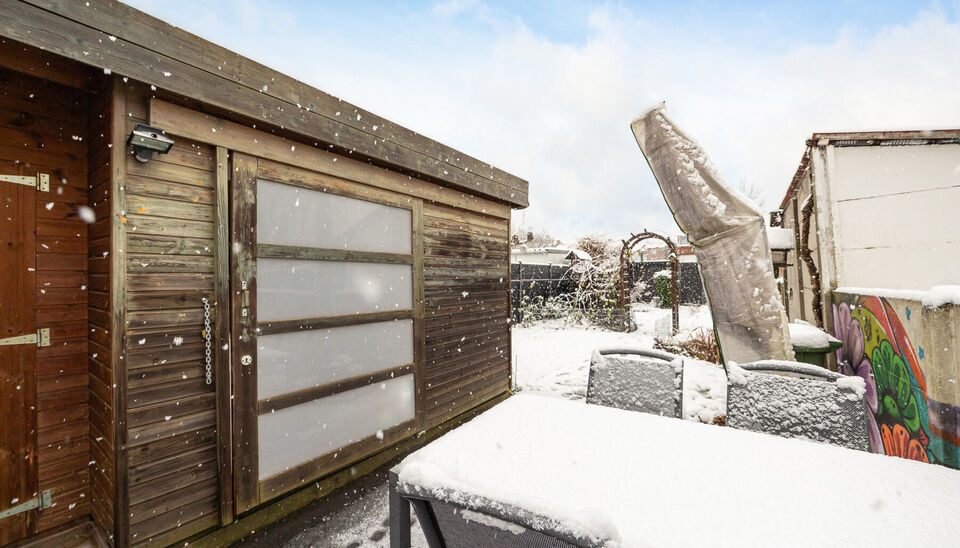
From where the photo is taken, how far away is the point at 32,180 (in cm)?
201

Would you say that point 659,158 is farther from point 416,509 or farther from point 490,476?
point 416,509

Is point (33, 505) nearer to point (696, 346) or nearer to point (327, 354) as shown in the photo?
point (327, 354)

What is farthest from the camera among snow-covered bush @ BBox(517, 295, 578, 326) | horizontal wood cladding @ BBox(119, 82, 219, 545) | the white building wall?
snow-covered bush @ BBox(517, 295, 578, 326)

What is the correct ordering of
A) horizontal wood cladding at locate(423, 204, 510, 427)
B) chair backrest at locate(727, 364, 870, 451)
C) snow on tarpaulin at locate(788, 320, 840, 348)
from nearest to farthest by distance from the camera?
chair backrest at locate(727, 364, 870, 451) < snow on tarpaulin at locate(788, 320, 840, 348) < horizontal wood cladding at locate(423, 204, 510, 427)

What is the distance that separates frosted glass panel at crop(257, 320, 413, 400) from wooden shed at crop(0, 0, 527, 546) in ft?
0.05

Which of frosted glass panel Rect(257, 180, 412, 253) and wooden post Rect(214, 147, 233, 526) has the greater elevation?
frosted glass panel Rect(257, 180, 412, 253)

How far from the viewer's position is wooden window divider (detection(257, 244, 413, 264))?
238cm

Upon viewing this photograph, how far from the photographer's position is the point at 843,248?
13.7ft

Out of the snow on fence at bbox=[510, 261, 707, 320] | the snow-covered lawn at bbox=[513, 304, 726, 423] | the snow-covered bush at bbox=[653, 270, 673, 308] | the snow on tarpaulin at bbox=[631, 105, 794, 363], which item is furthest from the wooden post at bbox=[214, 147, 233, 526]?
the snow-covered bush at bbox=[653, 270, 673, 308]

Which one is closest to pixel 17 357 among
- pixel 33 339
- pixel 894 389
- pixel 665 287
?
pixel 33 339

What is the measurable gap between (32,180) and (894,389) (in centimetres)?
577

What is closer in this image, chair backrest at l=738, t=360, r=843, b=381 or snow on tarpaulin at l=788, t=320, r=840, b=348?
chair backrest at l=738, t=360, r=843, b=381

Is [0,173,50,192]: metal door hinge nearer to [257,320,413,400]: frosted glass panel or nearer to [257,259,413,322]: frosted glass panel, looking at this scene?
[257,259,413,322]: frosted glass panel

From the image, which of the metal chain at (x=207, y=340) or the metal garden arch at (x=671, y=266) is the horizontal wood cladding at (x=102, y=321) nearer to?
the metal chain at (x=207, y=340)
